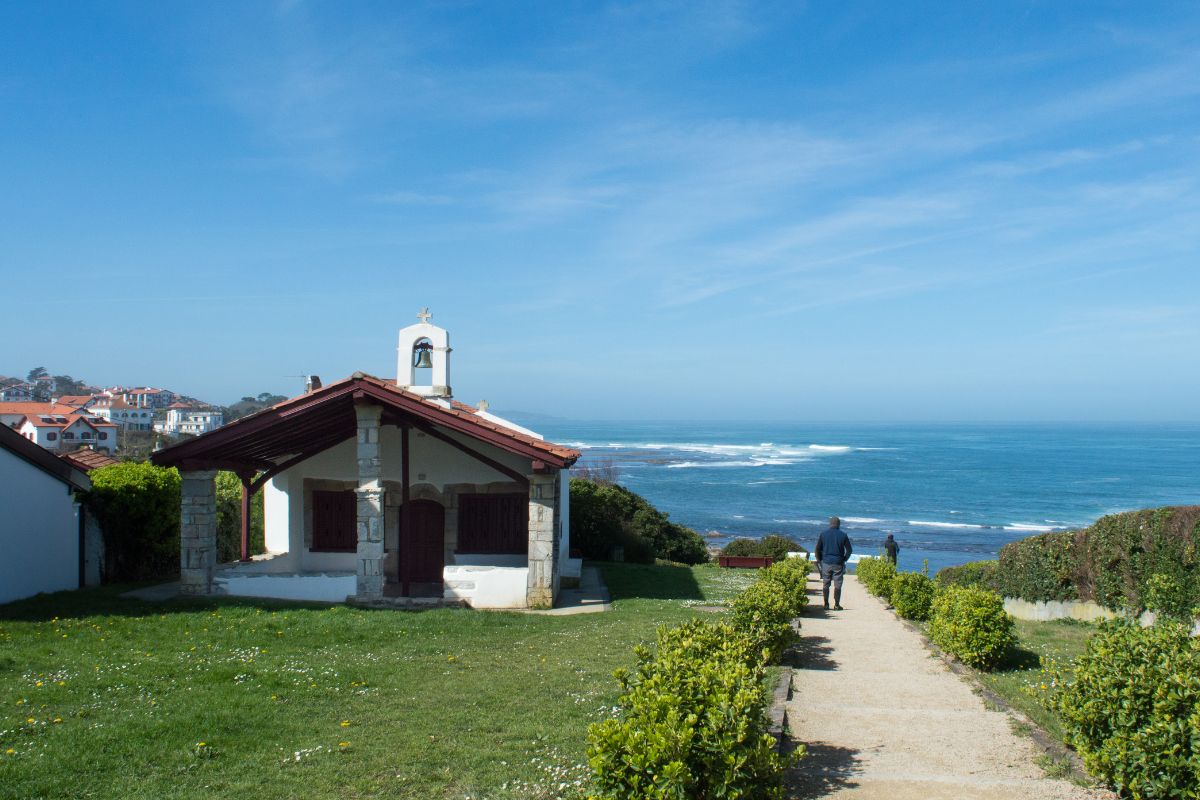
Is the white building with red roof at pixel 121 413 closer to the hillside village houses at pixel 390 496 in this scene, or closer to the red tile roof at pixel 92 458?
the red tile roof at pixel 92 458

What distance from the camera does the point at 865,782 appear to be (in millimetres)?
6926

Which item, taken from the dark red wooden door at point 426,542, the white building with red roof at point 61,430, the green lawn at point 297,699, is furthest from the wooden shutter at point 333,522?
the white building with red roof at point 61,430

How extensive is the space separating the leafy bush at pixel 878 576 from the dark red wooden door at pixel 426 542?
9.91 metres

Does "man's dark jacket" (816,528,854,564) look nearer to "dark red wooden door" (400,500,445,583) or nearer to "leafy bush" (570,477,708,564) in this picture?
"dark red wooden door" (400,500,445,583)

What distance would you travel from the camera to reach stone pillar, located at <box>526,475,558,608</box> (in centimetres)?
1634

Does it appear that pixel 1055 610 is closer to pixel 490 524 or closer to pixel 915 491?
pixel 490 524

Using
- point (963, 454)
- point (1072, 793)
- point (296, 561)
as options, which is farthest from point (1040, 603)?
point (963, 454)

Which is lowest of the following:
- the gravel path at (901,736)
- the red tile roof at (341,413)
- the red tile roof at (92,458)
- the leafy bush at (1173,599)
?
the gravel path at (901,736)

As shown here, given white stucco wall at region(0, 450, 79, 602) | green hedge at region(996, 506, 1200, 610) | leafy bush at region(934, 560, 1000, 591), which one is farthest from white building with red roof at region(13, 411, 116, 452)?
green hedge at region(996, 506, 1200, 610)

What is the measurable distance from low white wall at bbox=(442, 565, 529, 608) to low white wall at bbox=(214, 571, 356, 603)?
194 cm

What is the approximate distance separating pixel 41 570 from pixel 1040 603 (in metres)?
19.3

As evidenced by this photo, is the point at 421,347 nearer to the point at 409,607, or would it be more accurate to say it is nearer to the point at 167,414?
the point at 409,607

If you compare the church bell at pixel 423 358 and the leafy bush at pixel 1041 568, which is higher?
the church bell at pixel 423 358

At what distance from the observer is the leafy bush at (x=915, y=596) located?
16.4 meters
